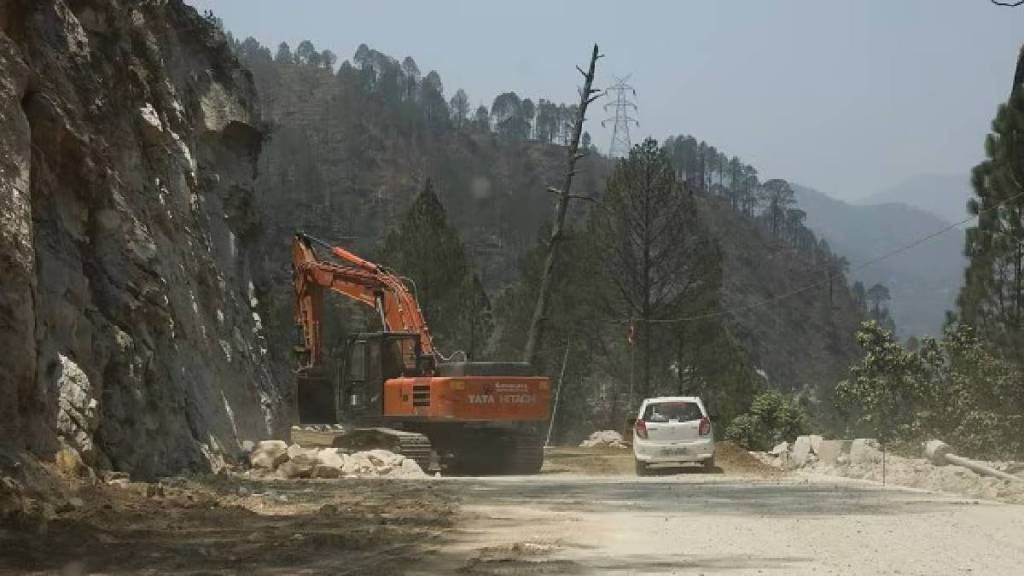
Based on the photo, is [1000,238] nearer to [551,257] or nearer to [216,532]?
[551,257]

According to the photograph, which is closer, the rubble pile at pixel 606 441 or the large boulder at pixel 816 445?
the large boulder at pixel 816 445

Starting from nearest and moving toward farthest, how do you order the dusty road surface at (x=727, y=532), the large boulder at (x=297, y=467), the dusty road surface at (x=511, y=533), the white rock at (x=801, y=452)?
the dusty road surface at (x=511, y=533) → the dusty road surface at (x=727, y=532) → the large boulder at (x=297, y=467) → the white rock at (x=801, y=452)

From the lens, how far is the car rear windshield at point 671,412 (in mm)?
25891

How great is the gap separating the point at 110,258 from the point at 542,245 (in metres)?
34.1

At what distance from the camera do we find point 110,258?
17953mm

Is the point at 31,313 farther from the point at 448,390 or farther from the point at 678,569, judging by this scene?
the point at 448,390

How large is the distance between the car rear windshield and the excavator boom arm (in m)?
5.93

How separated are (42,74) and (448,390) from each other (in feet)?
38.1

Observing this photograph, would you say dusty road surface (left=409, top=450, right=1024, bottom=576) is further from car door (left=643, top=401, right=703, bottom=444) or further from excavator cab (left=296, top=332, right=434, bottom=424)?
excavator cab (left=296, top=332, right=434, bottom=424)

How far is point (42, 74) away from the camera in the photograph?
16.5 meters

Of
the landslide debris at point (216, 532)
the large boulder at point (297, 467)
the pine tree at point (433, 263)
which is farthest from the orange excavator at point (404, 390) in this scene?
the pine tree at point (433, 263)

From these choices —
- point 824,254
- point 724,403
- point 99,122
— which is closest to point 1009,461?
point 99,122

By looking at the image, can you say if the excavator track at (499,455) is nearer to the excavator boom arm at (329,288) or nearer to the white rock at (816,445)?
the excavator boom arm at (329,288)

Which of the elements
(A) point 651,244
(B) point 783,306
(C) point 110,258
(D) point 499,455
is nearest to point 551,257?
(A) point 651,244
